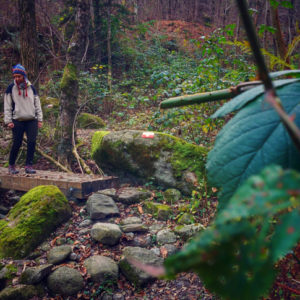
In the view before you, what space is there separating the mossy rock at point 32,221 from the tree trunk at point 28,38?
4.38 m

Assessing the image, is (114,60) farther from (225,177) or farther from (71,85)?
(225,177)

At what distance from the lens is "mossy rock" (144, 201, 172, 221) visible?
4000 mm

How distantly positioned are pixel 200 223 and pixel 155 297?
1.14m

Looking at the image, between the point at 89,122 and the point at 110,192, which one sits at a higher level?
the point at 89,122

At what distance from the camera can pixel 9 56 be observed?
1163 centimetres

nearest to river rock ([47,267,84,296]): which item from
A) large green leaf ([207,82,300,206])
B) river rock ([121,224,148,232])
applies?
river rock ([121,224,148,232])

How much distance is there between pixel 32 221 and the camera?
12.4 ft

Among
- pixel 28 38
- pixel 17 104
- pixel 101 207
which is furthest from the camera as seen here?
pixel 28 38

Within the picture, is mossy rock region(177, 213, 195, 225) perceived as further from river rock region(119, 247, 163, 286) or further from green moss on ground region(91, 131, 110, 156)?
green moss on ground region(91, 131, 110, 156)

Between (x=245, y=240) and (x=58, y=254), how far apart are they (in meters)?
3.53

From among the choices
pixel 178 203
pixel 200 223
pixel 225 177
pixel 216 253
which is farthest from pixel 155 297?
pixel 216 253

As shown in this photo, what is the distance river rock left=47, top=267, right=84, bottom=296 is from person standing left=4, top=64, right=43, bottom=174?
3.06 metres

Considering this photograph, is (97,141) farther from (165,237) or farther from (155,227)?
(165,237)

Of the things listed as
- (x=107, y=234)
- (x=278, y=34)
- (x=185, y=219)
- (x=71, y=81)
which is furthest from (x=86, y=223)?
(x=278, y=34)
